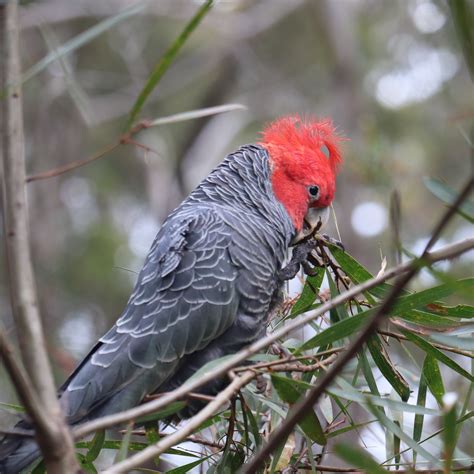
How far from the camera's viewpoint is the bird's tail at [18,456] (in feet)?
5.57

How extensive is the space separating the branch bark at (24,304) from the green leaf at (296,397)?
23.5 inches

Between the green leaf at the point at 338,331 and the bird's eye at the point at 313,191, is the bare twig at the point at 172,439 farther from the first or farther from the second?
the bird's eye at the point at 313,191

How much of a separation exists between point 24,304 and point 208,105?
5.86 metres

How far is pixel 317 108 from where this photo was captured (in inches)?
274

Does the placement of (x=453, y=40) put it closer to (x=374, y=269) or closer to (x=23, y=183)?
(x=374, y=269)

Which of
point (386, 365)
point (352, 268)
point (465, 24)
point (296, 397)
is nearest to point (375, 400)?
point (296, 397)

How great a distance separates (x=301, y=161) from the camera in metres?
2.57

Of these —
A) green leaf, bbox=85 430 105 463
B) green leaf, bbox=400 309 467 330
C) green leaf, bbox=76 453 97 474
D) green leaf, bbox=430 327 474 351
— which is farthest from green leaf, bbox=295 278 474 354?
green leaf, bbox=76 453 97 474

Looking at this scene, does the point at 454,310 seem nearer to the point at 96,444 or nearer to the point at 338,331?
the point at 338,331

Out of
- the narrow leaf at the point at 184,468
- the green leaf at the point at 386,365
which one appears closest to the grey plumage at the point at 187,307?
the narrow leaf at the point at 184,468

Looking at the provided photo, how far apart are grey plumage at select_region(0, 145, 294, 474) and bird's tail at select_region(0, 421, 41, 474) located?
0.20 meters

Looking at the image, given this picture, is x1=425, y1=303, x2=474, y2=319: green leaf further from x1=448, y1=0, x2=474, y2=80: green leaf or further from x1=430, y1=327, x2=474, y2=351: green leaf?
x1=448, y1=0, x2=474, y2=80: green leaf

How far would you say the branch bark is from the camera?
102 centimetres

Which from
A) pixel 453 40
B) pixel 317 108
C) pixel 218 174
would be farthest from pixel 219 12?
pixel 218 174
